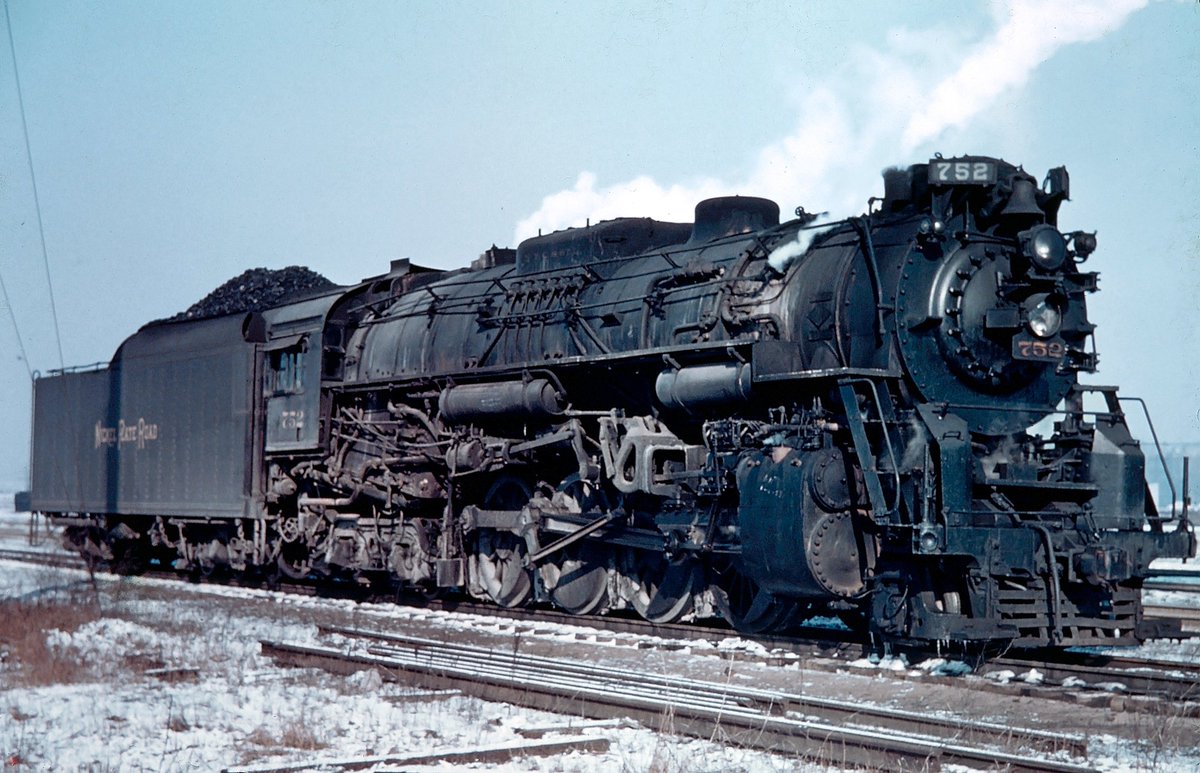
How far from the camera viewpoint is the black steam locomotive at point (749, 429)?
964 centimetres

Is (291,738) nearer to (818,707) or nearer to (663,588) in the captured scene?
(818,707)

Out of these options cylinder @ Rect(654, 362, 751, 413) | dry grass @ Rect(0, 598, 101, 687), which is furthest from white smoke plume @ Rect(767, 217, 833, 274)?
dry grass @ Rect(0, 598, 101, 687)

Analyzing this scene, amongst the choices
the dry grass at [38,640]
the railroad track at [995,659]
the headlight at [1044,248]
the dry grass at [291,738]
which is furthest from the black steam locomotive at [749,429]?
the dry grass at [291,738]

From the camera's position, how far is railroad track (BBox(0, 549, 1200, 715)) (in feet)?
28.6

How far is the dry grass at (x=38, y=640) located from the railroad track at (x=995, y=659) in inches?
162

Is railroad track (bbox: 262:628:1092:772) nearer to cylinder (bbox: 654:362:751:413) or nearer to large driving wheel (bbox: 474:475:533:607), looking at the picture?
cylinder (bbox: 654:362:751:413)

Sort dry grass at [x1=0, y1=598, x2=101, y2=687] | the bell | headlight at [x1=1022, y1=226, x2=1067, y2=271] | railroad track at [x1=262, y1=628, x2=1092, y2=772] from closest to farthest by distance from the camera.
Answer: railroad track at [x1=262, y1=628, x2=1092, y2=772] < dry grass at [x1=0, y1=598, x2=101, y2=687] < headlight at [x1=1022, y1=226, x2=1067, y2=271] < the bell

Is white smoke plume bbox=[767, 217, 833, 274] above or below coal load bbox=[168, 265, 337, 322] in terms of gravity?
below

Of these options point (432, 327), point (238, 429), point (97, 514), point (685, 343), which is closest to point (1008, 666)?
point (685, 343)

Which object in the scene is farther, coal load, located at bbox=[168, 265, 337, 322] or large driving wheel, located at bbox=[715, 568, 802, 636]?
coal load, located at bbox=[168, 265, 337, 322]

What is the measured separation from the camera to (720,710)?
7.62 m

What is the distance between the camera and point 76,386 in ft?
74.9

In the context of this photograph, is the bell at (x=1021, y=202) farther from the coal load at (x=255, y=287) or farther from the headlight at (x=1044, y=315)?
the coal load at (x=255, y=287)

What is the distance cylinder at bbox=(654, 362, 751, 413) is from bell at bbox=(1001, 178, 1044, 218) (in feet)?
8.19
